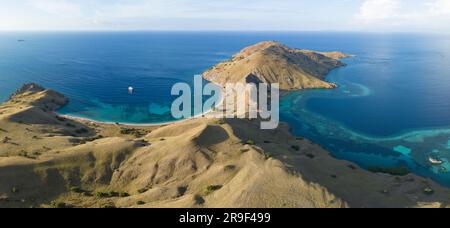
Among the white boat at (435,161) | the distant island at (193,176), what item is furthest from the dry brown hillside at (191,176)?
the white boat at (435,161)

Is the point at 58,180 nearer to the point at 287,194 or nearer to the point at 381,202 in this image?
the point at 287,194

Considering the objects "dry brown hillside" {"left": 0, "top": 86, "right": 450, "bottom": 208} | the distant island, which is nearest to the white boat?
the distant island

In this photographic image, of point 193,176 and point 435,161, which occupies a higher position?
point 193,176

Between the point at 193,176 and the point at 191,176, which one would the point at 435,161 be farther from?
the point at 191,176

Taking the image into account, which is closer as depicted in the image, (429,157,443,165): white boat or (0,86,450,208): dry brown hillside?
(0,86,450,208): dry brown hillside

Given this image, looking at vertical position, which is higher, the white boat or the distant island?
the distant island

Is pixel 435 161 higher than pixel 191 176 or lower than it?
lower

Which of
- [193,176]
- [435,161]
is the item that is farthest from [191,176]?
[435,161]

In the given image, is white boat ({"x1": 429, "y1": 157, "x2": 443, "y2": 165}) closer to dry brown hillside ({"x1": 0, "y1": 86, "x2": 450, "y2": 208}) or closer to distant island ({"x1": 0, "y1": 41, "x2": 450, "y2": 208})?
distant island ({"x1": 0, "y1": 41, "x2": 450, "y2": 208})

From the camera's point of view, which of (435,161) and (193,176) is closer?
(193,176)
